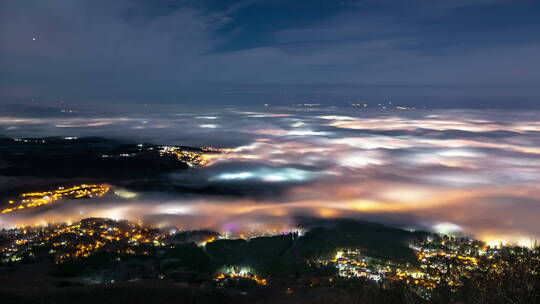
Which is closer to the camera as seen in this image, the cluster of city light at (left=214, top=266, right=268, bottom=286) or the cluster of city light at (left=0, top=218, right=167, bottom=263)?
the cluster of city light at (left=214, top=266, right=268, bottom=286)

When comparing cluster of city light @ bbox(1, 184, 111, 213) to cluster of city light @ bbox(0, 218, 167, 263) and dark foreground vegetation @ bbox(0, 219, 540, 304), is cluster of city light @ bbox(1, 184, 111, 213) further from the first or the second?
dark foreground vegetation @ bbox(0, 219, 540, 304)

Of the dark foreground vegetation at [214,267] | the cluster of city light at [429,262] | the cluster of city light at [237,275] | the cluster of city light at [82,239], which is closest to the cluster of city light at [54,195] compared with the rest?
the cluster of city light at [82,239]

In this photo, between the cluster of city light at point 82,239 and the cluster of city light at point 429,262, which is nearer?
the cluster of city light at point 429,262

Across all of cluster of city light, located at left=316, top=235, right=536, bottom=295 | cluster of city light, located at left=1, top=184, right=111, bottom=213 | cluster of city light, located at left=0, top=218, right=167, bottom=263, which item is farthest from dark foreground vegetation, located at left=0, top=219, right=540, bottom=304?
cluster of city light, located at left=1, top=184, right=111, bottom=213

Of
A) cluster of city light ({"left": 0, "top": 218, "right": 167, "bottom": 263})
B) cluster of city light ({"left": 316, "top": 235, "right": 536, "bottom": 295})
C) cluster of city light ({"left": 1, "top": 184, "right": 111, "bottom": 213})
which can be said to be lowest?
cluster of city light ({"left": 316, "top": 235, "right": 536, "bottom": 295})

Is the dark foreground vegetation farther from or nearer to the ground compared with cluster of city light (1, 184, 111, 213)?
nearer to the ground

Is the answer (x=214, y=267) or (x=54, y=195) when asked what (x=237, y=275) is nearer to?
(x=214, y=267)

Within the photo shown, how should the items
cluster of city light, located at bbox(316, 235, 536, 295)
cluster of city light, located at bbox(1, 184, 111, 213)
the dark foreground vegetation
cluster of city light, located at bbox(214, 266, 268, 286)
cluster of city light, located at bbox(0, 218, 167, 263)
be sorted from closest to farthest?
the dark foreground vegetation
cluster of city light, located at bbox(316, 235, 536, 295)
cluster of city light, located at bbox(214, 266, 268, 286)
cluster of city light, located at bbox(0, 218, 167, 263)
cluster of city light, located at bbox(1, 184, 111, 213)

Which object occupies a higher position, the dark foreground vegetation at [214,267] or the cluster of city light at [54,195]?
the cluster of city light at [54,195]

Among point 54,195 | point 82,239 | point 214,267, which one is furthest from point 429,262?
point 54,195

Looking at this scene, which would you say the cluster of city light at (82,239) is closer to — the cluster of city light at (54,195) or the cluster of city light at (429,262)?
the cluster of city light at (54,195)
